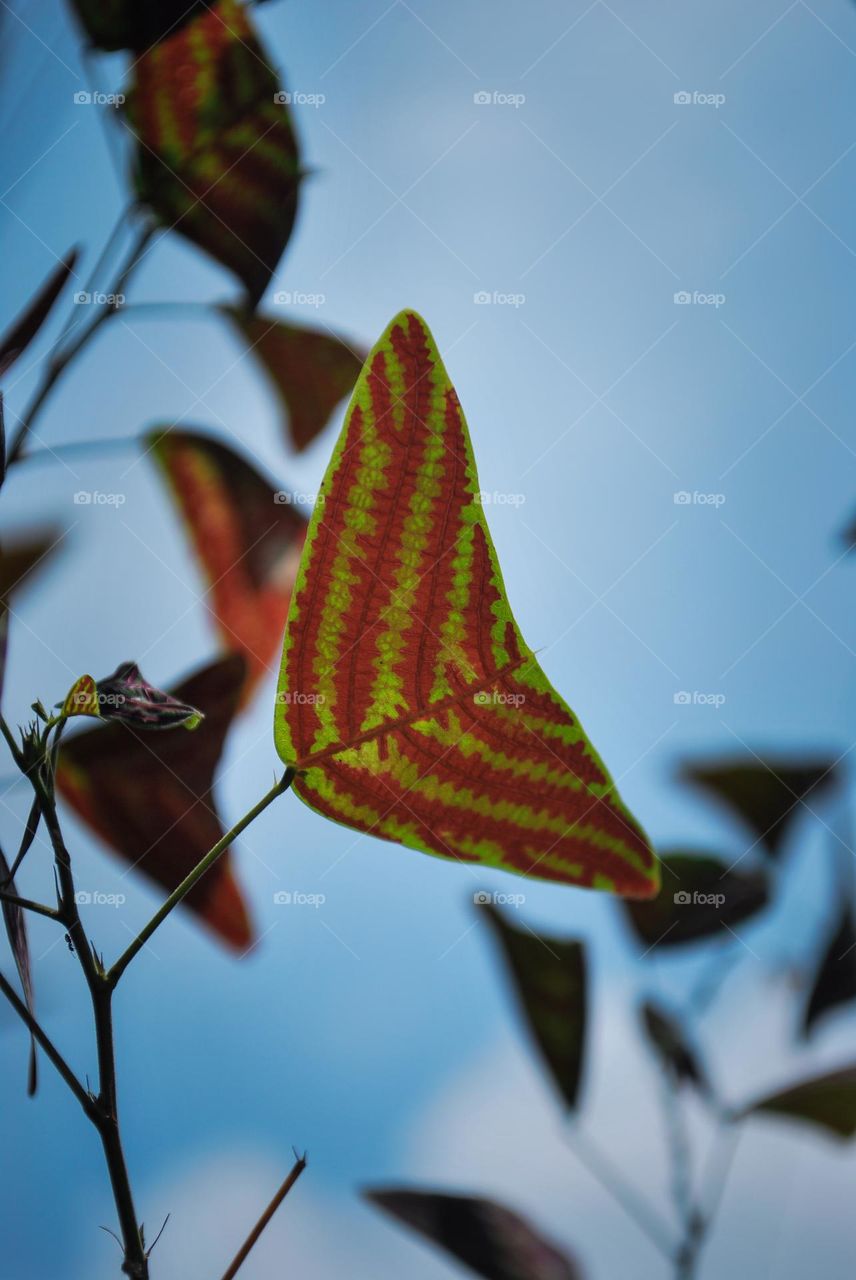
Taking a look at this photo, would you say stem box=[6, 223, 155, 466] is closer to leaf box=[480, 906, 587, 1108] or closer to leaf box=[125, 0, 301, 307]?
leaf box=[125, 0, 301, 307]

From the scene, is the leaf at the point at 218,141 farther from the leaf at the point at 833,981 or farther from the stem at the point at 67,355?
the leaf at the point at 833,981

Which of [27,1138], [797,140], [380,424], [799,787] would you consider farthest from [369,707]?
[797,140]

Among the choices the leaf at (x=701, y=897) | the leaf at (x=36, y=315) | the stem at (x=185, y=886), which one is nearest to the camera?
the stem at (x=185, y=886)

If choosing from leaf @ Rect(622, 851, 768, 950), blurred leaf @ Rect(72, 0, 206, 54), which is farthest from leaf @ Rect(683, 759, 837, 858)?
blurred leaf @ Rect(72, 0, 206, 54)

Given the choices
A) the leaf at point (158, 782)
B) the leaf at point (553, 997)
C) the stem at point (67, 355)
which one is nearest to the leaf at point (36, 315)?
the stem at point (67, 355)

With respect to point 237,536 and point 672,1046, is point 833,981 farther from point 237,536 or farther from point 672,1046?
point 237,536

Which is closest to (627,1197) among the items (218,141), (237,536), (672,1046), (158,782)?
(672,1046)

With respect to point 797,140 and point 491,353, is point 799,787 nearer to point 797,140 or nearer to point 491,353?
point 491,353
